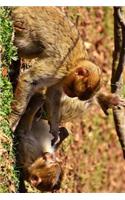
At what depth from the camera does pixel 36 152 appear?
26.2ft

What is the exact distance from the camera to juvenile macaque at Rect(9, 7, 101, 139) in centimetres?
761

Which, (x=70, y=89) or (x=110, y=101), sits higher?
(x=70, y=89)

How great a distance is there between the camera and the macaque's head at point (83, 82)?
7.63 meters

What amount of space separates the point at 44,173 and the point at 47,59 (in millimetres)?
1087

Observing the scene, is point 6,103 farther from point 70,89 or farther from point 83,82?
point 83,82

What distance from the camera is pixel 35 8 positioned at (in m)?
7.75

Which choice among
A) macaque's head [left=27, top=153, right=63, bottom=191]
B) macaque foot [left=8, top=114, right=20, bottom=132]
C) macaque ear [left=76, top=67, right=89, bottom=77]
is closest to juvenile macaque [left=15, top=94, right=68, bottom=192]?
macaque's head [left=27, top=153, right=63, bottom=191]

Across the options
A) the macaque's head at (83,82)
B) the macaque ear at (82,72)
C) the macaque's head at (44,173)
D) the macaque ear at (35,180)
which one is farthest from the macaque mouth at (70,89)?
the macaque ear at (35,180)

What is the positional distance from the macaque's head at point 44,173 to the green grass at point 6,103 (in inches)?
7.2

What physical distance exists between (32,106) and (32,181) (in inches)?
29.2

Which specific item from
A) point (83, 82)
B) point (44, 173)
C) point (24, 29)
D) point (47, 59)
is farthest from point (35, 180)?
point (24, 29)

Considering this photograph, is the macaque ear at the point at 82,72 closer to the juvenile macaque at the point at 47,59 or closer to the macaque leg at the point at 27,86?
the juvenile macaque at the point at 47,59

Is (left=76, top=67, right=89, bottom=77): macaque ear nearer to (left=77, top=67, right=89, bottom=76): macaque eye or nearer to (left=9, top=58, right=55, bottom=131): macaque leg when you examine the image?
(left=77, top=67, right=89, bottom=76): macaque eye

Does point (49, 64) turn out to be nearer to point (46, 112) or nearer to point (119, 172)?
point (46, 112)
